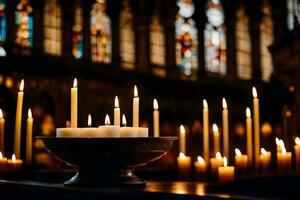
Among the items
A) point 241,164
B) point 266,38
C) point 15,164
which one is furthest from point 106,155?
point 266,38

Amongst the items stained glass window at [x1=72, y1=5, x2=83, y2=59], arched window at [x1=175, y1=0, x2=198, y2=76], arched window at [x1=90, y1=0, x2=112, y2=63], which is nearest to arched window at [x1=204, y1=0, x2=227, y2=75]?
arched window at [x1=175, y1=0, x2=198, y2=76]

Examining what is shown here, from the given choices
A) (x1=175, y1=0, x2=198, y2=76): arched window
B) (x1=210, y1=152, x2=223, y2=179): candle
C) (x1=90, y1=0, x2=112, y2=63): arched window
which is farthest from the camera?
(x1=175, y1=0, x2=198, y2=76): arched window

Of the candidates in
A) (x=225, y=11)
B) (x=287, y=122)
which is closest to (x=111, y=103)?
(x=287, y=122)

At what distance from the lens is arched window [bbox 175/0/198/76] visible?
54.2 feet

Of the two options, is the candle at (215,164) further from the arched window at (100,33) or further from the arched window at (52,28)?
the arched window at (100,33)

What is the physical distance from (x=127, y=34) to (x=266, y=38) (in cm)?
636

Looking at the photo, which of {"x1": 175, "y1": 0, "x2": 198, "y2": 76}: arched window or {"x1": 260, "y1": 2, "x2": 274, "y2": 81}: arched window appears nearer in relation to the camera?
{"x1": 175, "y1": 0, "x2": 198, "y2": 76}: arched window

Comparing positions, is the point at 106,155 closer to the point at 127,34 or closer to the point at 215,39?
the point at 127,34

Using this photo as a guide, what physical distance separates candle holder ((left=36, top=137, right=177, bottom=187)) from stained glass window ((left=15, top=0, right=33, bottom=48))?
1099 centimetres

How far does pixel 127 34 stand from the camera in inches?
604

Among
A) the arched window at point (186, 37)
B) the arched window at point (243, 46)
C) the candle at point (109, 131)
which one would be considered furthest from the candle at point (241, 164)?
the arched window at point (243, 46)

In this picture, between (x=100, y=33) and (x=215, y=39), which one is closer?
(x=100, y=33)

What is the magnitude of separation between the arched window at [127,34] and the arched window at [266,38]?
5609 millimetres

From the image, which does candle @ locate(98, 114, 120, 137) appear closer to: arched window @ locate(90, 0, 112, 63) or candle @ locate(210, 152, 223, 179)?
candle @ locate(210, 152, 223, 179)
